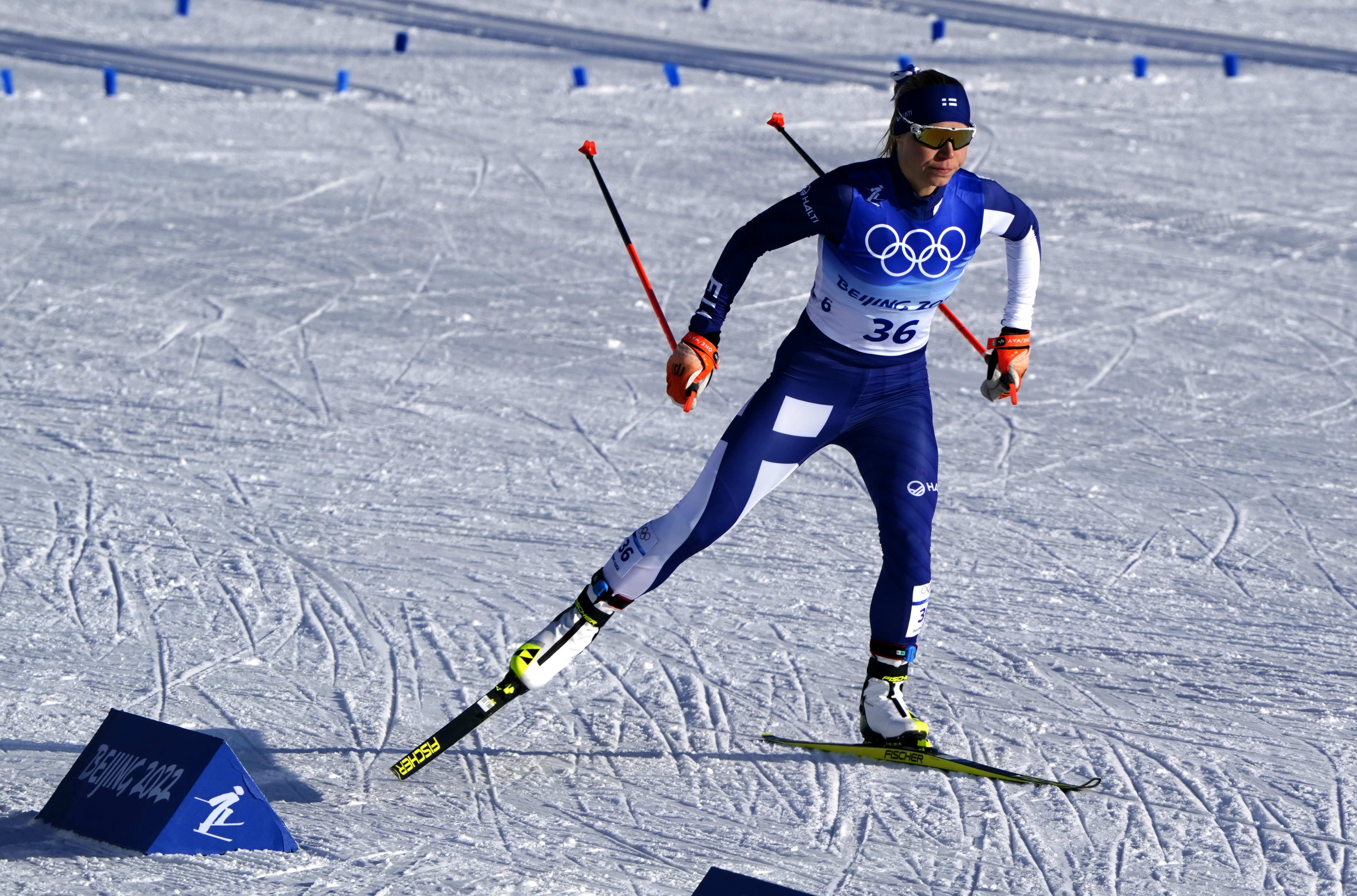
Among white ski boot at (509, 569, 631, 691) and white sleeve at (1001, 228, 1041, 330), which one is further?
white sleeve at (1001, 228, 1041, 330)

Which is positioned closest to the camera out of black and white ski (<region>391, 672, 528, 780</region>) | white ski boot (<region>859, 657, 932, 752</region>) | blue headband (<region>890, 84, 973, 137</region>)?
blue headband (<region>890, 84, 973, 137</region>)

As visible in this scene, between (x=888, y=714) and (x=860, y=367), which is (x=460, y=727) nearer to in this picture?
(x=888, y=714)

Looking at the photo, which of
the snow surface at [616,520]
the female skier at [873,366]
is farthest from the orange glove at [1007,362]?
the snow surface at [616,520]

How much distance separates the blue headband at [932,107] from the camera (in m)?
3.87

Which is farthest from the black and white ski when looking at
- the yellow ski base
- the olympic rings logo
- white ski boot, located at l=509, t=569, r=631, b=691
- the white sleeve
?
the white sleeve

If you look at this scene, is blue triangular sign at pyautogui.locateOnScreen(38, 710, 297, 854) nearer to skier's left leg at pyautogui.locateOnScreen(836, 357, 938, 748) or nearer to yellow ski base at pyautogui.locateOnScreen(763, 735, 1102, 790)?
yellow ski base at pyautogui.locateOnScreen(763, 735, 1102, 790)

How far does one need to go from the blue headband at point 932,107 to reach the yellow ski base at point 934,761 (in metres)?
1.64

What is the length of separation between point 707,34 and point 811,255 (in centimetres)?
777

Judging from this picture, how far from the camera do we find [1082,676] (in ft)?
15.7

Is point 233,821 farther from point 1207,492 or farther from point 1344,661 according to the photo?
point 1207,492

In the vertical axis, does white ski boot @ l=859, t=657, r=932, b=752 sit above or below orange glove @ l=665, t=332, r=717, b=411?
below

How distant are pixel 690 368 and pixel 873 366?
52cm

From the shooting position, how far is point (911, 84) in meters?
3.98

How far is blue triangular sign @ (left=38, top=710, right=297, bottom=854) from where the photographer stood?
3.47 m
